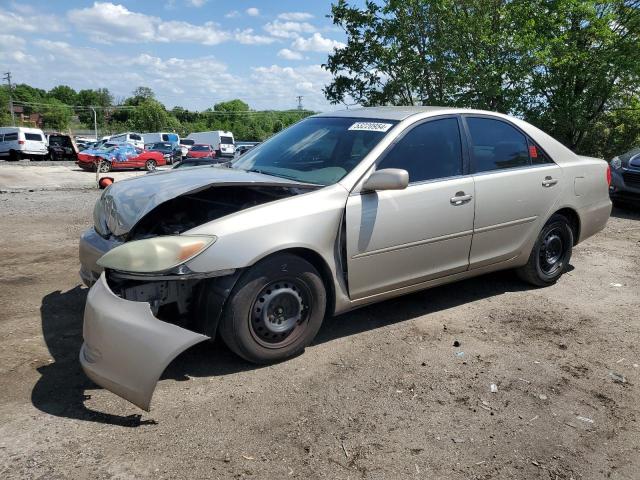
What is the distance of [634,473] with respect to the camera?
255cm

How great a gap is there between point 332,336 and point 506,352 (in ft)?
4.14

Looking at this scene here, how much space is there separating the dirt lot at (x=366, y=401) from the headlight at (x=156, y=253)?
2.46 feet

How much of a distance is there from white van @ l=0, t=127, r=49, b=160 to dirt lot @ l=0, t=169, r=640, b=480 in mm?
32322

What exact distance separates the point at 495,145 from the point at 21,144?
34342mm

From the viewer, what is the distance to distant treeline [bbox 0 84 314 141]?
292 ft

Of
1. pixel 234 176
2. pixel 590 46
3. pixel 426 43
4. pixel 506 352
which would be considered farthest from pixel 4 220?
pixel 590 46

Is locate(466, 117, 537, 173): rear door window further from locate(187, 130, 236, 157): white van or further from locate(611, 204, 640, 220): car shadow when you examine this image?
locate(187, 130, 236, 157): white van

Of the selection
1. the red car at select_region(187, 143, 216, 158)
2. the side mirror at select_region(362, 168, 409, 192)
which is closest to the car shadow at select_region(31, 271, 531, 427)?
the side mirror at select_region(362, 168, 409, 192)

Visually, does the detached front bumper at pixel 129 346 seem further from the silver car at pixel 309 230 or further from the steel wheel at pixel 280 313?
the steel wheel at pixel 280 313

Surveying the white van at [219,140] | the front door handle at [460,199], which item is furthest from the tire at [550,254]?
the white van at [219,140]

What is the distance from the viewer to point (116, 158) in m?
26.2

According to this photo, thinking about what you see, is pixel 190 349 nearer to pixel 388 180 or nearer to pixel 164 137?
pixel 388 180

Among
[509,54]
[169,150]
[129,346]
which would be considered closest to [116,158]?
[169,150]

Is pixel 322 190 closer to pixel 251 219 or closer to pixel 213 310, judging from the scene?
pixel 251 219
